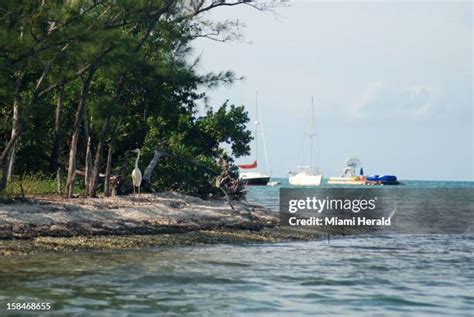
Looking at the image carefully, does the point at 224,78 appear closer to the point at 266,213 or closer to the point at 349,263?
the point at 266,213

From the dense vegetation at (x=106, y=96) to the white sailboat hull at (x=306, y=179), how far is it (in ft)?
343

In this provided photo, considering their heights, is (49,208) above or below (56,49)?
below

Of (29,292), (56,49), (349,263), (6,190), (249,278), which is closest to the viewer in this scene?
(29,292)

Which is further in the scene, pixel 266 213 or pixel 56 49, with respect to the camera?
pixel 266 213

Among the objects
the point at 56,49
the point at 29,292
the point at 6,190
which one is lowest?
the point at 29,292

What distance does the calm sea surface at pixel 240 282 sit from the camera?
1391 cm

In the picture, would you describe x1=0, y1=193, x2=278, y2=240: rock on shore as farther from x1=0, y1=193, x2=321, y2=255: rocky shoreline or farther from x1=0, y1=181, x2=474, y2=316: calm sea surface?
x1=0, y1=181, x2=474, y2=316: calm sea surface

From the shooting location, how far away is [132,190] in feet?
101

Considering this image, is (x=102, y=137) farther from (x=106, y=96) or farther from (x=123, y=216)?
(x=123, y=216)

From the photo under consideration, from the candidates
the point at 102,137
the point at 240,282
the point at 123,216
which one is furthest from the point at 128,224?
the point at 240,282

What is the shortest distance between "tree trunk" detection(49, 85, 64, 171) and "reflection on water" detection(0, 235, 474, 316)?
34.1 ft

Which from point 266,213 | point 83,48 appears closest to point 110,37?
point 83,48

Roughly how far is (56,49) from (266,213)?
10806mm

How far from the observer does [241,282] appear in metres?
16.6
